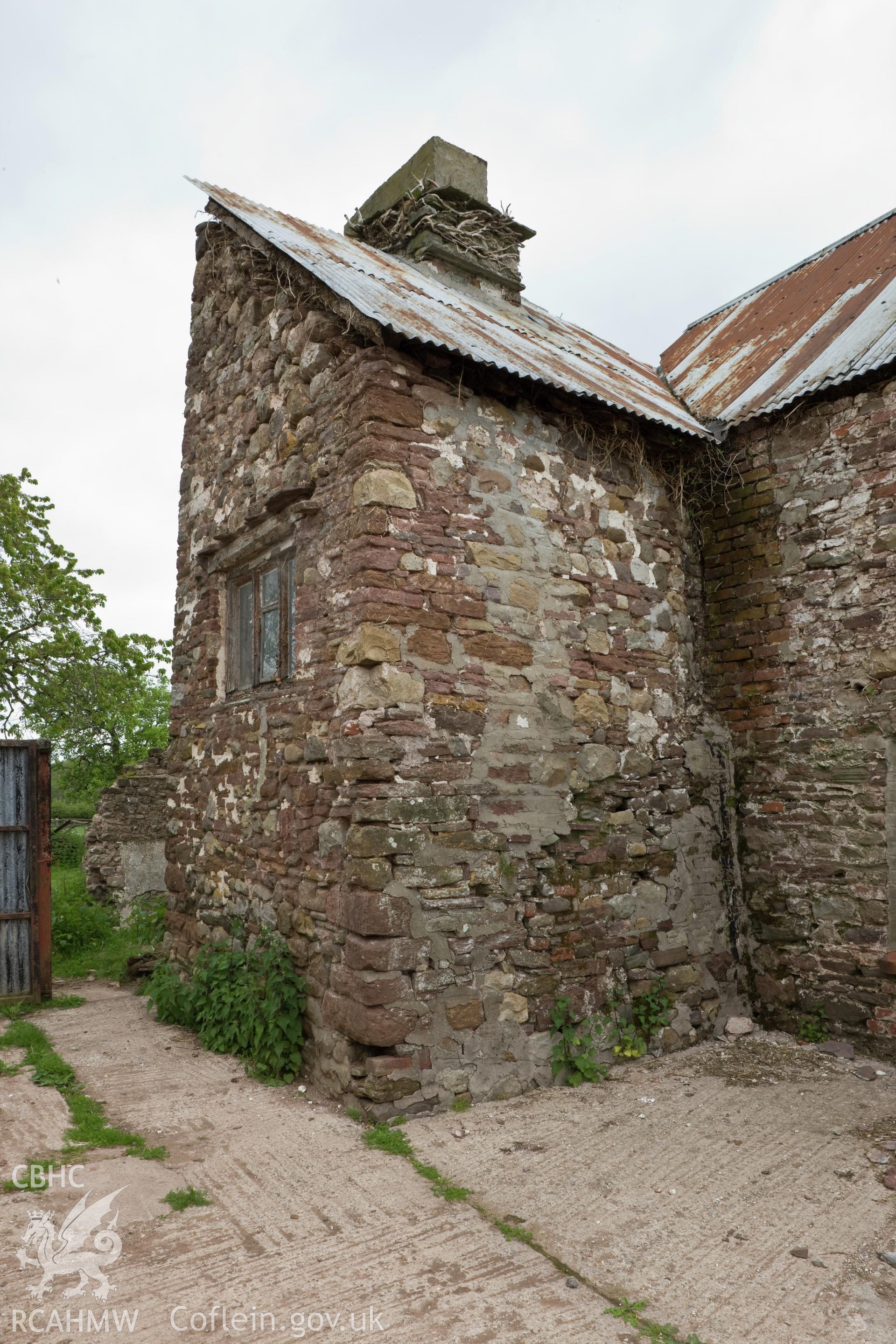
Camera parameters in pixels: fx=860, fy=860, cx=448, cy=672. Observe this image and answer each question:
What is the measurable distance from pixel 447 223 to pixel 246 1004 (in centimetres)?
704

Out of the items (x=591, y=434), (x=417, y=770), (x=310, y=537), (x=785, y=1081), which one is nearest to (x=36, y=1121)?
(x=417, y=770)

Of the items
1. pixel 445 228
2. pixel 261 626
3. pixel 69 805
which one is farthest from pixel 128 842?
pixel 69 805

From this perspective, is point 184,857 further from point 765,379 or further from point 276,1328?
point 765,379

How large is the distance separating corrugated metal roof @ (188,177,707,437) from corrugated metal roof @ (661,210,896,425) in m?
0.37

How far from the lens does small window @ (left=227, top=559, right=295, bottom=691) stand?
5.79m

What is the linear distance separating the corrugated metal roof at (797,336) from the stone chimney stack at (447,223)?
1977mm

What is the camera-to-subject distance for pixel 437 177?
821cm

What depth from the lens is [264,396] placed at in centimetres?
612

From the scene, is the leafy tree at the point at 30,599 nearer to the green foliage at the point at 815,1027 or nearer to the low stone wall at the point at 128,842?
the low stone wall at the point at 128,842

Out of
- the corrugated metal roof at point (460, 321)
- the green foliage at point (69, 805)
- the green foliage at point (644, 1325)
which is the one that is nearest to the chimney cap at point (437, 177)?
the corrugated metal roof at point (460, 321)

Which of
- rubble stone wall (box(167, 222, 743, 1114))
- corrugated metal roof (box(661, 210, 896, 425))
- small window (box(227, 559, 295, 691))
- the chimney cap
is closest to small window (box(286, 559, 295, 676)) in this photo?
small window (box(227, 559, 295, 691))

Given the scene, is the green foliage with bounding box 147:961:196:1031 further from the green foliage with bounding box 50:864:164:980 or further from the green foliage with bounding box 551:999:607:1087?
the green foliage with bounding box 551:999:607:1087

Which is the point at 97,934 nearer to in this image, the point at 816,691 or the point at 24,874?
the point at 24,874

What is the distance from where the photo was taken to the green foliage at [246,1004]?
500 centimetres
